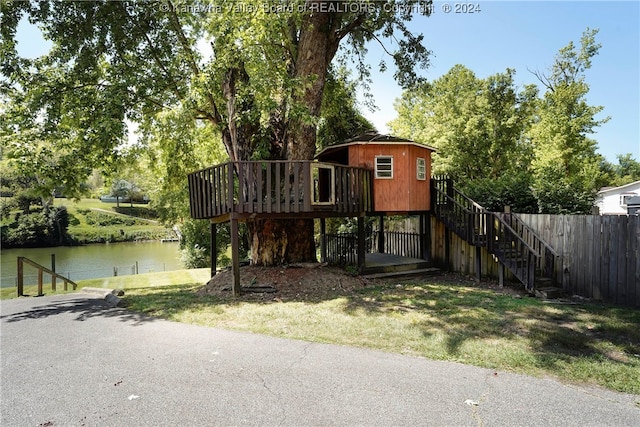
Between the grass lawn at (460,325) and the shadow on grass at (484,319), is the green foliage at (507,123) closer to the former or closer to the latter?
the shadow on grass at (484,319)

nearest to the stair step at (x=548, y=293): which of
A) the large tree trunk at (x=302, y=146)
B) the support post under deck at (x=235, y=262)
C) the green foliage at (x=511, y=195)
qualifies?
the green foliage at (x=511, y=195)

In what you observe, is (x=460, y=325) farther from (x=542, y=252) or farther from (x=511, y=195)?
(x=511, y=195)

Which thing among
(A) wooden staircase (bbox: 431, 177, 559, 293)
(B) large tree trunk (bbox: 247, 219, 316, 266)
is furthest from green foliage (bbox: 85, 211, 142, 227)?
(A) wooden staircase (bbox: 431, 177, 559, 293)

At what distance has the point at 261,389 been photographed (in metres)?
4.06

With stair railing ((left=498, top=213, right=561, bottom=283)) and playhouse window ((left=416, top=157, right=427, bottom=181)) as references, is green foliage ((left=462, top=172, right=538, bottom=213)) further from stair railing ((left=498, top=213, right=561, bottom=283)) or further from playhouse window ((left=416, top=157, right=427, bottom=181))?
stair railing ((left=498, top=213, right=561, bottom=283))

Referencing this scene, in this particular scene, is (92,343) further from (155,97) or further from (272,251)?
(155,97)

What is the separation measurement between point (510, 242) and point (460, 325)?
4.57 metres

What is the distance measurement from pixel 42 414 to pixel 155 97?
1108 centimetres

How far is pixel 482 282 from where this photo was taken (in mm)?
11008

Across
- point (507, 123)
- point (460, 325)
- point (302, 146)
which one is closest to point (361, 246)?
point (302, 146)

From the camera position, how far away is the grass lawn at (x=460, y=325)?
4777 millimetres

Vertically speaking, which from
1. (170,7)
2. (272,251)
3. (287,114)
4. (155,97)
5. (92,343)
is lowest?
(92,343)

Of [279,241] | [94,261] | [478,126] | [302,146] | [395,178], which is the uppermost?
[478,126]

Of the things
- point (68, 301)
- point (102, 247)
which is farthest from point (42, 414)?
point (102, 247)
